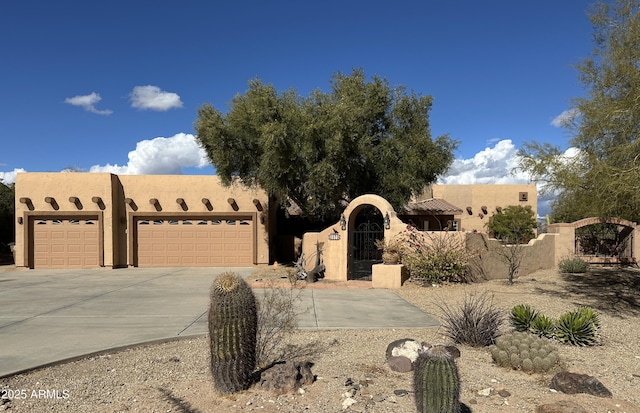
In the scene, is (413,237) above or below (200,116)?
below

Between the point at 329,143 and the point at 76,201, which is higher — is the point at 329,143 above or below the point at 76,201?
above

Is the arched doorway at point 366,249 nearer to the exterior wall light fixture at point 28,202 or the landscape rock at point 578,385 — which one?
the landscape rock at point 578,385

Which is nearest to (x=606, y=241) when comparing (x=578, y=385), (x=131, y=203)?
(x=578, y=385)

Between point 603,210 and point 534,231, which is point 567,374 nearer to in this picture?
point 603,210

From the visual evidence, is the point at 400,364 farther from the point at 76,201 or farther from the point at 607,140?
the point at 76,201

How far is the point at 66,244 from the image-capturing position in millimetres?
21453

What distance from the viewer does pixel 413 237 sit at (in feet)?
47.8

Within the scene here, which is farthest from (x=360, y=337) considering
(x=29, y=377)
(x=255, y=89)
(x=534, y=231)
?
(x=534, y=231)

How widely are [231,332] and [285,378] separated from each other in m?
0.92

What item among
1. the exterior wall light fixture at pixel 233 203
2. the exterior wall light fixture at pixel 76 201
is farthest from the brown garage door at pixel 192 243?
the exterior wall light fixture at pixel 76 201

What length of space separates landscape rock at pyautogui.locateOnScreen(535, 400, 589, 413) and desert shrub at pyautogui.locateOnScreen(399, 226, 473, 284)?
9.21m

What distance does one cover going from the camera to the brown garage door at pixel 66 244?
70.1 feet

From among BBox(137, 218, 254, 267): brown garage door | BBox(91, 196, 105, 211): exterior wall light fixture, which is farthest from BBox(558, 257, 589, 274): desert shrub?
BBox(91, 196, 105, 211): exterior wall light fixture

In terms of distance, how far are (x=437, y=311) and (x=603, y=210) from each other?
439cm
